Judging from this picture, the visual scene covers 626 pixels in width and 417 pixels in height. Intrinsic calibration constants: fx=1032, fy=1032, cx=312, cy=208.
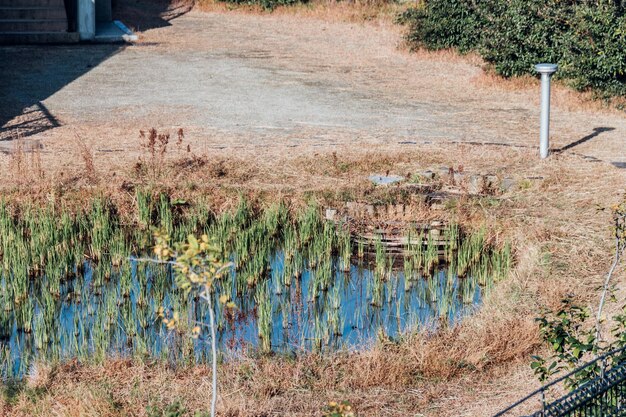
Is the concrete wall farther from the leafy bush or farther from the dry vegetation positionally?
the dry vegetation

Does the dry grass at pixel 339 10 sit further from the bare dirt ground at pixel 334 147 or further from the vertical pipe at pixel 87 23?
the vertical pipe at pixel 87 23

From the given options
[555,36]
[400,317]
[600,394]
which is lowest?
[400,317]

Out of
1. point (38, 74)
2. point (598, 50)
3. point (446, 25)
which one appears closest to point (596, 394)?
point (598, 50)

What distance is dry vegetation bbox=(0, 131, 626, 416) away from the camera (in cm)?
708

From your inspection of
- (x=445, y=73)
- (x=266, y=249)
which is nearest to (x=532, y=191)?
(x=266, y=249)

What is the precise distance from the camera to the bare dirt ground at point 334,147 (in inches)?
287

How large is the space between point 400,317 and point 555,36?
9.03 metres

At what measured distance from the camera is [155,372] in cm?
743

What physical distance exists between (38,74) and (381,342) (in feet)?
40.5

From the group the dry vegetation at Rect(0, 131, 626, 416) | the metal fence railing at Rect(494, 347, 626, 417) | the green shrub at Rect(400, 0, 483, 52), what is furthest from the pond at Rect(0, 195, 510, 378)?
the green shrub at Rect(400, 0, 483, 52)

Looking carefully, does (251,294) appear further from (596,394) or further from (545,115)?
(545,115)

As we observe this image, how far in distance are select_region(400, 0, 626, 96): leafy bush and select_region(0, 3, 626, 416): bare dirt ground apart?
42 cm

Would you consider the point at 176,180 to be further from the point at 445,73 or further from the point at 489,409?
the point at 445,73

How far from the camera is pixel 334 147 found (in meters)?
13.3
